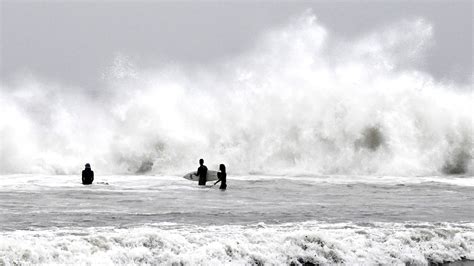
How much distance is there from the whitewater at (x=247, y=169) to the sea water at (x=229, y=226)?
4 centimetres

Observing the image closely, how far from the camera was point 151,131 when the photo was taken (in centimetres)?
3322

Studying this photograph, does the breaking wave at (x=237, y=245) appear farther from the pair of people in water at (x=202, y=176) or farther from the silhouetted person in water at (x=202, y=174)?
the silhouetted person in water at (x=202, y=174)

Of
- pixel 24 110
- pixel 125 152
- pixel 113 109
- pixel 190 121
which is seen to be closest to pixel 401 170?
pixel 190 121

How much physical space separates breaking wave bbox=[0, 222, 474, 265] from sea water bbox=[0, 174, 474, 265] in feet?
0.05

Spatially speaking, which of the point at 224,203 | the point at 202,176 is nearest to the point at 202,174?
the point at 202,176

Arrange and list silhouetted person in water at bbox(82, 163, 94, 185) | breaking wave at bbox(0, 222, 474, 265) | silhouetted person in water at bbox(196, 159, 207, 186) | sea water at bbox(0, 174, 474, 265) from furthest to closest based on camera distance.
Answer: silhouetted person in water at bbox(196, 159, 207, 186) → silhouetted person in water at bbox(82, 163, 94, 185) → sea water at bbox(0, 174, 474, 265) → breaking wave at bbox(0, 222, 474, 265)

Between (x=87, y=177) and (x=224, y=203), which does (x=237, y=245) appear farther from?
(x=87, y=177)

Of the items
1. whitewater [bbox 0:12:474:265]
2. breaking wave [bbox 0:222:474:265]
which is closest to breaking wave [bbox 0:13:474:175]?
whitewater [bbox 0:12:474:265]

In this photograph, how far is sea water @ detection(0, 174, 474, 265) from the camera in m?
10.3

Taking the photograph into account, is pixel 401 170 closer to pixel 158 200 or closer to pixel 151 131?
pixel 151 131

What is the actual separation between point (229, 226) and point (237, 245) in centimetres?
184

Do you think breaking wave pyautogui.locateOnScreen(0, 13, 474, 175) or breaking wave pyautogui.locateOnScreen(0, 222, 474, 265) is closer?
breaking wave pyautogui.locateOnScreen(0, 222, 474, 265)

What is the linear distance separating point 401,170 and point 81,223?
66.7 feet

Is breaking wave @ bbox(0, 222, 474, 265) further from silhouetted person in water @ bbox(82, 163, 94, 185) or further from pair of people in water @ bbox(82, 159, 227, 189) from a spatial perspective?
silhouetted person in water @ bbox(82, 163, 94, 185)
